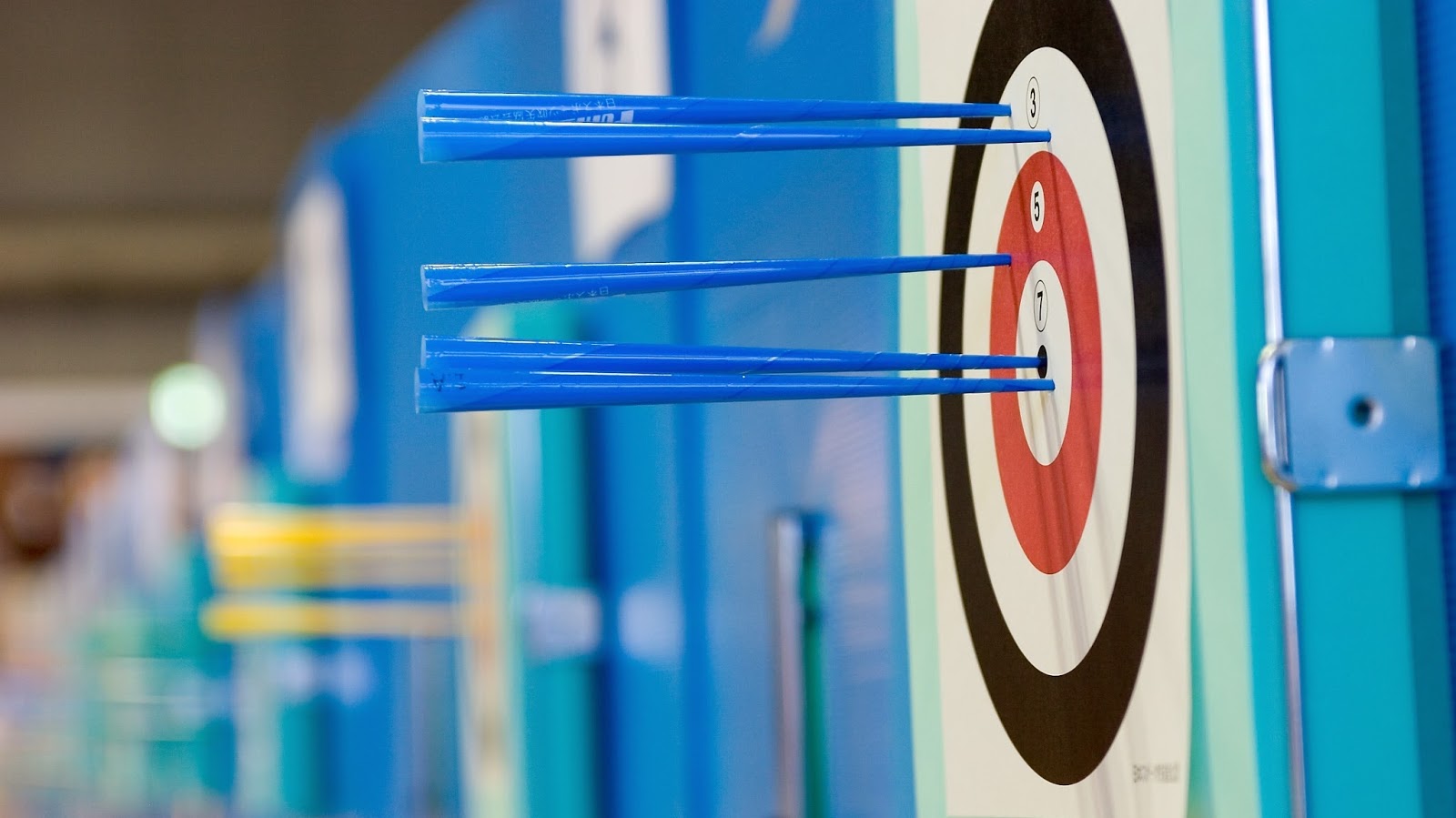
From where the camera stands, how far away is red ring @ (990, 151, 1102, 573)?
2.73 feet

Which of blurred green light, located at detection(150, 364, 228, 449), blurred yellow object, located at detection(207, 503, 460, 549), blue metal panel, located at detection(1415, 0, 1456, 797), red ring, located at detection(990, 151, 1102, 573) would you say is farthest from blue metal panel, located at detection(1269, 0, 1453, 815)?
blurred green light, located at detection(150, 364, 228, 449)

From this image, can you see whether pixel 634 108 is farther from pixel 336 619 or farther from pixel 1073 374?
pixel 336 619

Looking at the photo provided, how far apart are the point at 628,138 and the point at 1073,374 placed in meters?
0.21

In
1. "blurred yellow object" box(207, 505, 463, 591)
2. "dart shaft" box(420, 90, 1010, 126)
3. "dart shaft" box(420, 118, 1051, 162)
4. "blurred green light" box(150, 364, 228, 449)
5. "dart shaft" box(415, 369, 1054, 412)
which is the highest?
"blurred green light" box(150, 364, 228, 449)

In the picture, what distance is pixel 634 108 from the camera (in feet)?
2.61

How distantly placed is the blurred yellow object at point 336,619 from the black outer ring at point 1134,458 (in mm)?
1625

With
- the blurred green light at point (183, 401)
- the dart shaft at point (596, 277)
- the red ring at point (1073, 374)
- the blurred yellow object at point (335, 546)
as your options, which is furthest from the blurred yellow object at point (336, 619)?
the blurred green light at point (183, 401)

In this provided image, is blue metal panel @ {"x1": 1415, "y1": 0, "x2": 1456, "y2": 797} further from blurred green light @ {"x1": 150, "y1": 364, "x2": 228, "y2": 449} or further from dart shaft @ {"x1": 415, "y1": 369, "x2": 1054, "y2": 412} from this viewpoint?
blurred green light @ {"x1": 150, "y1": 364, "x2": 228, "y2": 449}

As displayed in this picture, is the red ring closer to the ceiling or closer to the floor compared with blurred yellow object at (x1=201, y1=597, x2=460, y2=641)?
closer to the ceiling

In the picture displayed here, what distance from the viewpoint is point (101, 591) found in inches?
267

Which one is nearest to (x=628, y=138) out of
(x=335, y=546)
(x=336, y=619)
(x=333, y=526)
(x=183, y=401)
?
(x=333, y=526)

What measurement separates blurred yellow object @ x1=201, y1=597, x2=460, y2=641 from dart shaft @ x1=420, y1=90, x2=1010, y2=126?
5.83 feet

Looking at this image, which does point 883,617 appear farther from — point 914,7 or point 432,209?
point 432,209

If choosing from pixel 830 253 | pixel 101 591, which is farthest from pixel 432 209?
pixel 101 591
